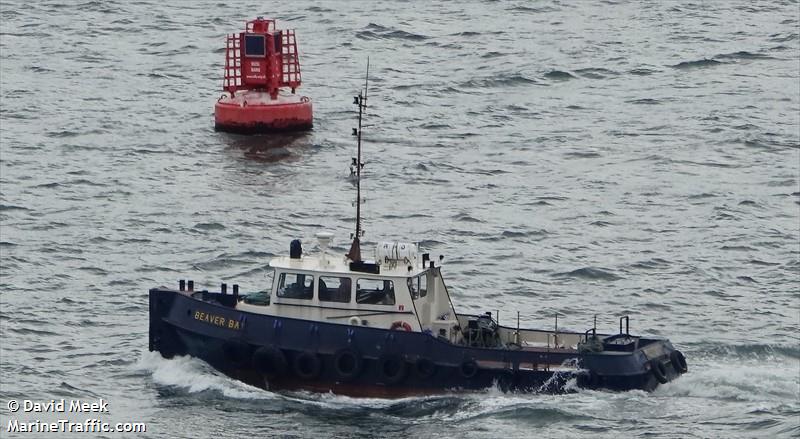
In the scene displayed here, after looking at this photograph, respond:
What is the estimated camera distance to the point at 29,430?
35.7m

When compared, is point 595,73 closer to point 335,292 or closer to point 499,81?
point 499,81

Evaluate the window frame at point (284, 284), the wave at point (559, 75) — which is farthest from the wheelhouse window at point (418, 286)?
the wave at point (559, 75)

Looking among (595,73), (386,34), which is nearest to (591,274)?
(595,73)

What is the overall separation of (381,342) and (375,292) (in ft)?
3.47

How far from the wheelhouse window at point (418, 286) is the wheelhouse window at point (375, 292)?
34cm

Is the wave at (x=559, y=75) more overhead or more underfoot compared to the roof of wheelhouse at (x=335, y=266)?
more underfoot

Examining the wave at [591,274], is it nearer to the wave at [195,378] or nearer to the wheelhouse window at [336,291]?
the wheelhouse window at [336,291]

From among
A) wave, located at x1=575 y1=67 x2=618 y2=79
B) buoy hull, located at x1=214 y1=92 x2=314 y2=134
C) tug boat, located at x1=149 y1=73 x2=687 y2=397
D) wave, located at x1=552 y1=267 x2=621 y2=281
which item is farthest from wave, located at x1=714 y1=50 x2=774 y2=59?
tug boat, located at x1=149 y1=73 x2=687 y2=397

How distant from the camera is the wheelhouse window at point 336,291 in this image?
3725 cm

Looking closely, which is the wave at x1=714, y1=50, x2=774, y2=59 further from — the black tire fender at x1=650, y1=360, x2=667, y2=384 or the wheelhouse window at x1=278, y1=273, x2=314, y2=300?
the wheelhouse window at x1=278, y1=273, x2=314, y2=300

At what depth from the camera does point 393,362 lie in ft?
121

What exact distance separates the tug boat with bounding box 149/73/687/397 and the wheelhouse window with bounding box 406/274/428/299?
0.04 m

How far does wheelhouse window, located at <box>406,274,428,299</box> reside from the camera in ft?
122

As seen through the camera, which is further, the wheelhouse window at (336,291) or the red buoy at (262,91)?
the red buoy at (262,91)
